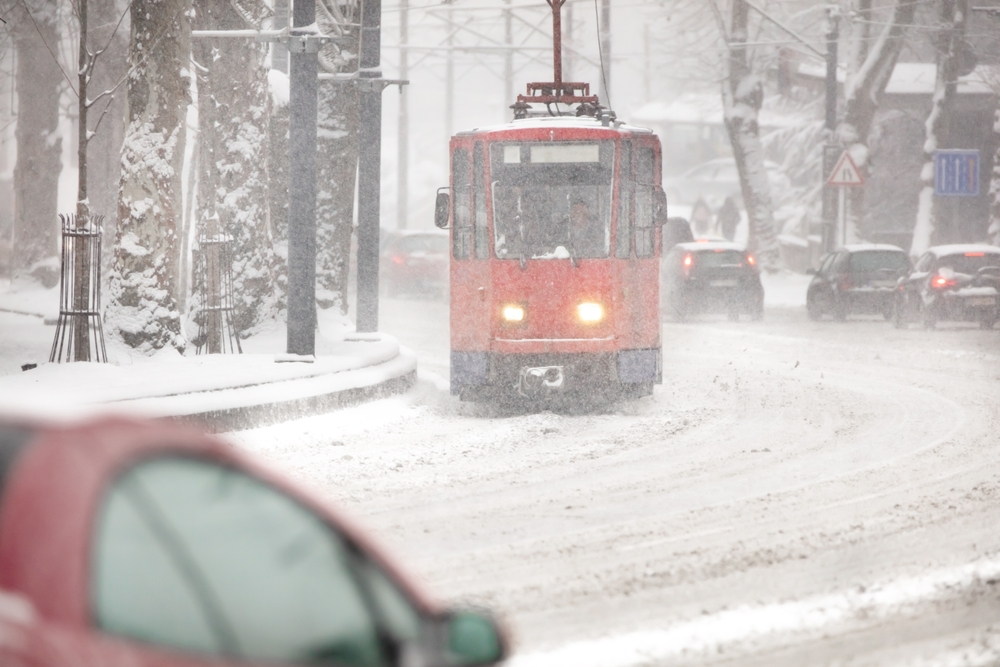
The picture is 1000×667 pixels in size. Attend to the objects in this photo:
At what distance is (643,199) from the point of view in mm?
15180

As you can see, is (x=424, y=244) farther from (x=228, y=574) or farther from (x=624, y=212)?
(x=228, y=574)

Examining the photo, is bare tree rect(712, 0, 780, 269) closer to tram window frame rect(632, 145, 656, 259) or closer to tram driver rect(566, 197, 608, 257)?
tram window frame rect(632, 145, 656, 259)

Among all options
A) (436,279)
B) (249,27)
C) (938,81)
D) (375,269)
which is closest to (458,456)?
(375,269)

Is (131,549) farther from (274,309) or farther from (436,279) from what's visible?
(436,279)

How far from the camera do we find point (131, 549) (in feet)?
7.95

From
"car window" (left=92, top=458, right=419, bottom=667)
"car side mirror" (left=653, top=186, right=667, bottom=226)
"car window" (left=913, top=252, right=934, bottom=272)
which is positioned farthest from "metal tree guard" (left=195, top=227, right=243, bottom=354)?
"car window" (left=913, top=252, right=934, bottom=272)

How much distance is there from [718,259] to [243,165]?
46.1 feet

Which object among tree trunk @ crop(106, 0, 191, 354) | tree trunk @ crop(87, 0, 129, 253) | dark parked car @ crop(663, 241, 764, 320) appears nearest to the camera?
tree trunk @ crop(106, 0, 191, 354)

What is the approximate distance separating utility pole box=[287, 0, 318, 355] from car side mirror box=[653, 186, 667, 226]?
3.27m

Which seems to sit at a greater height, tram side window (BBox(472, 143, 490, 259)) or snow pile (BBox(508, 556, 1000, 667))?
tram side window (BBox(472, 143, 490, 259))

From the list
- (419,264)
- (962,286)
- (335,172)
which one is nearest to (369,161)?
(335,172)

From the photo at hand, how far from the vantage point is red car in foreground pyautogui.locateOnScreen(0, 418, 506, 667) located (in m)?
2.26

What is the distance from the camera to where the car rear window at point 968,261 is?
28.1 metres

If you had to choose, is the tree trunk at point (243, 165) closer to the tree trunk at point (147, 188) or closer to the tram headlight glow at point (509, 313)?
the tree trunk at point (147, 188)
